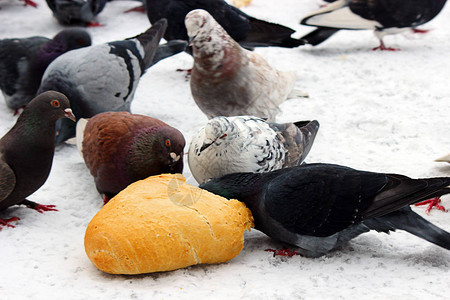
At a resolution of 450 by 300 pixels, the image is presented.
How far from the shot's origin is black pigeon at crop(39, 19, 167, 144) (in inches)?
177

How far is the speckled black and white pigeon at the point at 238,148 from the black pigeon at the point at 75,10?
4.37 metres

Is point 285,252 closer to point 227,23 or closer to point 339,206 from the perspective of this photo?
point 339,206

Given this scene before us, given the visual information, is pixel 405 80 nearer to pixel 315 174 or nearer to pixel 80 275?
pixel 315 174

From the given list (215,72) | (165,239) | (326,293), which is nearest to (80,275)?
(165,239)

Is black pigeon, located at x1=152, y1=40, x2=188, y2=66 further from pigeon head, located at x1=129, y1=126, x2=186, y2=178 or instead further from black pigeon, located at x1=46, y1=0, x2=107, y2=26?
black pigeon, located at x1=46, y1=0, x2=107, y2=26

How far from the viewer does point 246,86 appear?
165 inches

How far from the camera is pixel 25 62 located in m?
5.15

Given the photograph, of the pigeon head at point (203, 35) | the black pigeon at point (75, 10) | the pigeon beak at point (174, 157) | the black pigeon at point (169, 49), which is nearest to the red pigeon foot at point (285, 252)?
the pigeon beak at point (174, 157)

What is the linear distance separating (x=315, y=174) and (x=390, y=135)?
1944 millimetres

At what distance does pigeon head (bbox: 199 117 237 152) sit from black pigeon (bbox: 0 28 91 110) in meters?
2.49

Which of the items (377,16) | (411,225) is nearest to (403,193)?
(411,225)

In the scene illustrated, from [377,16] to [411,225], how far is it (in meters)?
4.24

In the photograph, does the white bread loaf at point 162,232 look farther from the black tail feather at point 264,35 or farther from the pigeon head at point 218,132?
the black tail feather at point 264,35

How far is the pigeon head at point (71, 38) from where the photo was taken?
5262mm
